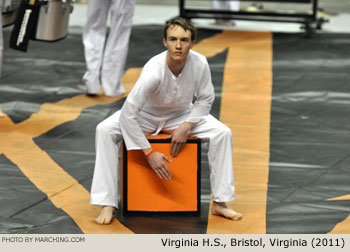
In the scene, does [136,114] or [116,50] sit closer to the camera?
[136,114]

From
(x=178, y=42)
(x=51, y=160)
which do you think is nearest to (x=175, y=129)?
(x=178, y=42)

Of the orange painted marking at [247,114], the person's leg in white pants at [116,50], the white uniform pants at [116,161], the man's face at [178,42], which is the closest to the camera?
the man's face at [178,42]

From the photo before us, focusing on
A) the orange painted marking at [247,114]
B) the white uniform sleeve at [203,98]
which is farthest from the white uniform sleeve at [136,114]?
the orange painted marking at [247,114]

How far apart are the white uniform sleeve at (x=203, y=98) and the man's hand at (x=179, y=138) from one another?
0.06 m

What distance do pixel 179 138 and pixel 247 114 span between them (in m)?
1.78

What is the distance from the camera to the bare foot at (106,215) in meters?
3.38

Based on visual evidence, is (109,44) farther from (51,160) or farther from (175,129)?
(175,129)

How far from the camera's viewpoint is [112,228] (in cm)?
333

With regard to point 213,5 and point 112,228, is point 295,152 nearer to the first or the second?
point 112,228

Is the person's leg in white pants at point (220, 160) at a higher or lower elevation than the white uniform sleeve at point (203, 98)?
lower

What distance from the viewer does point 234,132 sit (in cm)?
475

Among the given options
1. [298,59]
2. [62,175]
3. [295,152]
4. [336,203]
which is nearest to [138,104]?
[62,175]

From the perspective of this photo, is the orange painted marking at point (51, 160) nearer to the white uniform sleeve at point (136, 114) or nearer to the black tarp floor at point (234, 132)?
the black tarp floor at point (234, 132)

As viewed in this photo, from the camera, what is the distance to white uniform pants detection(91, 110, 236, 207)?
3.40m
